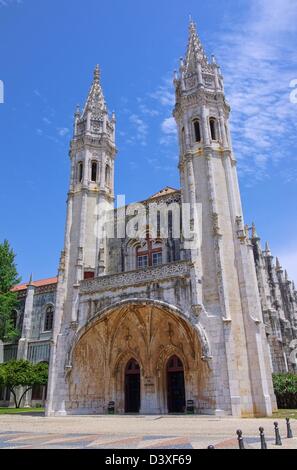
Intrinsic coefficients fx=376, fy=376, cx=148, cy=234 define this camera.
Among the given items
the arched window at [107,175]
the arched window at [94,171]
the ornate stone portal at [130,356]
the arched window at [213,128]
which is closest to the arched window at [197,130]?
the arched window at [213,128]

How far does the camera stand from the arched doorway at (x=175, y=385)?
23125 millimetres

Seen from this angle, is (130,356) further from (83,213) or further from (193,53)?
(193,53)

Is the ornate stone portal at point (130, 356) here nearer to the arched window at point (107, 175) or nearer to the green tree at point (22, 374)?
the green tree at point (22, 374)

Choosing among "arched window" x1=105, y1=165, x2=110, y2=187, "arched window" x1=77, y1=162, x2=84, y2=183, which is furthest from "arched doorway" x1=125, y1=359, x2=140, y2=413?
"arched window" x1=77, y1=162, x2=84, y2=183

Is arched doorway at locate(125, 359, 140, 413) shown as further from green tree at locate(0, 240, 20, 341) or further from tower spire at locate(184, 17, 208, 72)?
tower spire at locate(184, 17, 208, 72)

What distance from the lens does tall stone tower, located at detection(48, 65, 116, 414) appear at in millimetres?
25078

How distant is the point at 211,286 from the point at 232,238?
3.61 m

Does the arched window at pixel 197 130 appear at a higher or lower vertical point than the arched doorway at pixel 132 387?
higher

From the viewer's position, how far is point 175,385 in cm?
2352

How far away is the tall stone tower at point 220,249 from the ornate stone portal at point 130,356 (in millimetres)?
2083

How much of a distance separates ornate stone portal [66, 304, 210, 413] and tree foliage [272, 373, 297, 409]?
5510 mm

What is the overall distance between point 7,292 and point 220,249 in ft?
69.2

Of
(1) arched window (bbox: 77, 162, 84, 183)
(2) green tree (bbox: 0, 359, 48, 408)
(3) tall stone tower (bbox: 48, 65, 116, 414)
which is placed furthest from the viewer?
(1) arched window (bbox: 77, 162, 84, 183)

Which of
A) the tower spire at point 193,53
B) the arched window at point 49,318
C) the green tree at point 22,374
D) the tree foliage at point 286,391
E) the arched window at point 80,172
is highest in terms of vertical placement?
the tower spire at point 193,53
